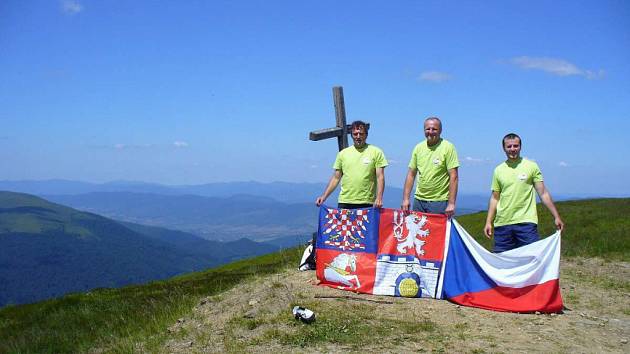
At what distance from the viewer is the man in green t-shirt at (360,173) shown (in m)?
10.9

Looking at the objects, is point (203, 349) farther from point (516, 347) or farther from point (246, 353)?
point (516, 347)

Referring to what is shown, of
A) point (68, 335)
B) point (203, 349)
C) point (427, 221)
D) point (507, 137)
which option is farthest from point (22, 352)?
point (507, 137)

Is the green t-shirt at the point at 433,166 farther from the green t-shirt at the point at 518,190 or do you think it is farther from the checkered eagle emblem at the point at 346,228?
the checkered eagle emblem at the point at 346,228

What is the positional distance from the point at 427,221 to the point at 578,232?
15.5 metres

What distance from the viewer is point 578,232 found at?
23000 mm

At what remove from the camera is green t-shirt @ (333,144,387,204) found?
10.9 meters

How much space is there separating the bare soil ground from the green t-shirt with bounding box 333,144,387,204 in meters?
2.13

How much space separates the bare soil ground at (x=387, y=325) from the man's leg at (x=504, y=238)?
144 centimetres

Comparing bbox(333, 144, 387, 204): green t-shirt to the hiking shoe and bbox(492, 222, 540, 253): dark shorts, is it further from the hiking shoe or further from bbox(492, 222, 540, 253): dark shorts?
the hiking shoe

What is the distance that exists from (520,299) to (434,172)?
293 centimetres

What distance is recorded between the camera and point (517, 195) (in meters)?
9.85

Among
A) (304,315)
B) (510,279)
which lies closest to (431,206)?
(510,279)

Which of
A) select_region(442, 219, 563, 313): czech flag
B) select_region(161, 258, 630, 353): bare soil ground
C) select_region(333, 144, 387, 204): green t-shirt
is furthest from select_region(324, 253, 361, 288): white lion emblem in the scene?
select_region(442, 219, 563, 313): czech flag

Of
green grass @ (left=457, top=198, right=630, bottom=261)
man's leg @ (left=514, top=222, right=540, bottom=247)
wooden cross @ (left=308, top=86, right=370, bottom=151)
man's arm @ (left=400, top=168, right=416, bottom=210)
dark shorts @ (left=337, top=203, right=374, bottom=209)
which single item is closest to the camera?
man's leg @ (left=514, top=222, right=540, bottom=247)
